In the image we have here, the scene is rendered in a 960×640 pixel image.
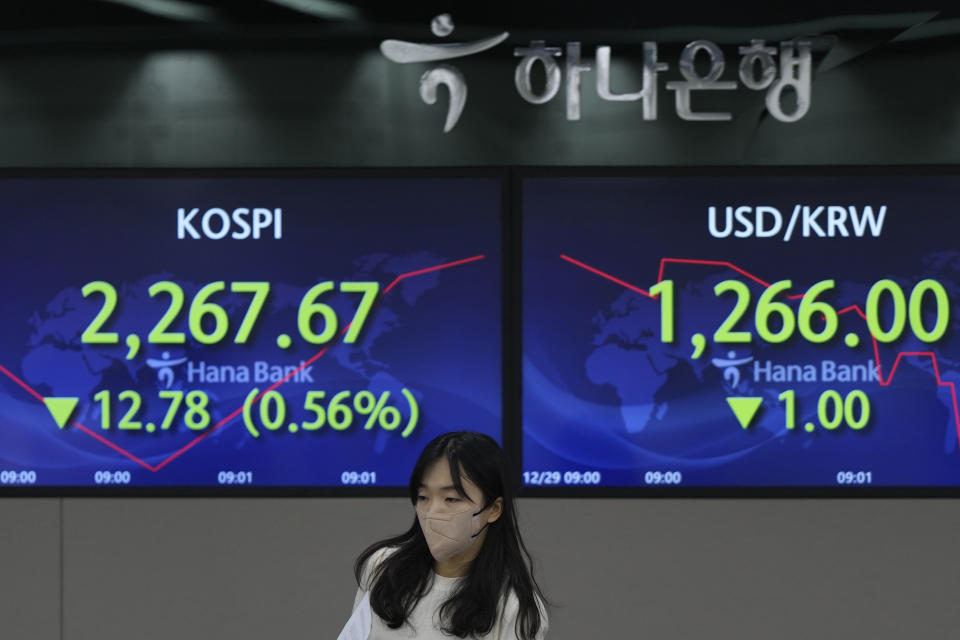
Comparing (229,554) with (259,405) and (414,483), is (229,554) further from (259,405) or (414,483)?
(414,483)

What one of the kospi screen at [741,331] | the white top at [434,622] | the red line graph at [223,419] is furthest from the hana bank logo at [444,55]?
the white top at [434,622]

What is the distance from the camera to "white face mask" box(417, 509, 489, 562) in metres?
2.72

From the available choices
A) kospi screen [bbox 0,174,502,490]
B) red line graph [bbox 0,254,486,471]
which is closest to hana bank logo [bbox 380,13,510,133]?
kospi screen [bbox 0,174,502,490]

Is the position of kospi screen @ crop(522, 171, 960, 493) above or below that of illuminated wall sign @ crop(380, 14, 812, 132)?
below

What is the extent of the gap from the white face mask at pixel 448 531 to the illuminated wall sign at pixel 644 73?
312 centimetres

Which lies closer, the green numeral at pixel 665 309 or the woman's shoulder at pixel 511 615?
the woman's shoulder at pixel 511 615

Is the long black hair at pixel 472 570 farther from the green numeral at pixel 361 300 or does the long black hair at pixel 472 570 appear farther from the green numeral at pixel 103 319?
the green numeral at pixel 103 319

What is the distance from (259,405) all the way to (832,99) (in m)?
2.53

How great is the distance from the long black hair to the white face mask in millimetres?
44

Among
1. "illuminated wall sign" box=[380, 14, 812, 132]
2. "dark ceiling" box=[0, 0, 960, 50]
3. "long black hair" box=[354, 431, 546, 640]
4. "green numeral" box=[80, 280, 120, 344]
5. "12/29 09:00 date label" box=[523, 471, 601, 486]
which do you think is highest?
"dark ceiling" box=[0, 0, 960, 50]

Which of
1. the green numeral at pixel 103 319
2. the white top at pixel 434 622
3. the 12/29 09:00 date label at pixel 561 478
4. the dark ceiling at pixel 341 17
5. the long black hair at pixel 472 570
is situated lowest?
the 12/29 09:00 date label at pixel 561 478

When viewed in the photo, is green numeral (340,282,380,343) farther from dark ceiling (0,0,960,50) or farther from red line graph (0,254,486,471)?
dark ceiling (0,0,960,50)

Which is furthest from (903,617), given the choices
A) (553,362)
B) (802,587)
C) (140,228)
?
(140,228)

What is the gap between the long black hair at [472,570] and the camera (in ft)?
8.85
